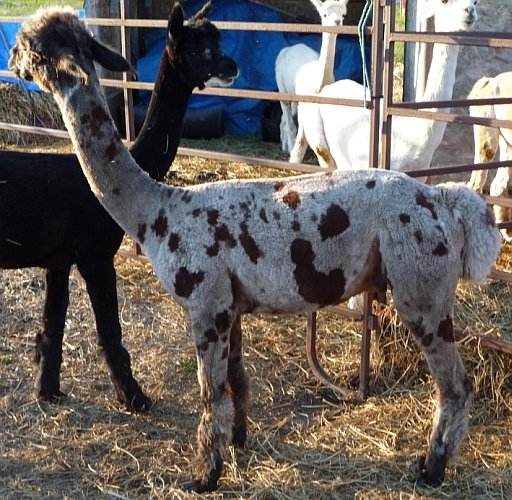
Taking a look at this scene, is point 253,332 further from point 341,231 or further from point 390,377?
point 341,231

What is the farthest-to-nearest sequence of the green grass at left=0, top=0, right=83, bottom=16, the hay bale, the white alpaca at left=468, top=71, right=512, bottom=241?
the green grass at left=0, top=0, right=83, bottom=16 → the hay bale → the white alpaca at left=468, top=71, right=512, bottom=241

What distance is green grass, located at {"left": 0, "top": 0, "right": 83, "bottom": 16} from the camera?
44.5 ft

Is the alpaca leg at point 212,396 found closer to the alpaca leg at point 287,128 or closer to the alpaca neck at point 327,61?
the alpaca neck at point 327,61

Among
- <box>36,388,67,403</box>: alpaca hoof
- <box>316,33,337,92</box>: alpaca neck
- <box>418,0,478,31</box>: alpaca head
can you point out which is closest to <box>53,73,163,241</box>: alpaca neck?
<box>36,388,67,403</box>: alpaca hoof

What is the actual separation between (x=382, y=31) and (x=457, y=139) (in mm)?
3889

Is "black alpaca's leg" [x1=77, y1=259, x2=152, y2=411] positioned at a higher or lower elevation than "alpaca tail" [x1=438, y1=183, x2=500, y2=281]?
lower

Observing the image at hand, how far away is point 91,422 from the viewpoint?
12.8 feet

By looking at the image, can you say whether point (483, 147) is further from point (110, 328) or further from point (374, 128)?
point (110, 328)

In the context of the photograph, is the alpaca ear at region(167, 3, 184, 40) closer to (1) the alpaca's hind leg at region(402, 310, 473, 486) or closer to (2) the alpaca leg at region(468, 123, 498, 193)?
(1) the alpaca's hind leg at region(402, 310, 473, 486)

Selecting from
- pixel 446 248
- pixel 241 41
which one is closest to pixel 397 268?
pixel 446 248

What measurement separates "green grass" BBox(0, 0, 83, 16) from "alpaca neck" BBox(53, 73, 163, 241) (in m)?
11.0

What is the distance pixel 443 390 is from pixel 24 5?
45.2 ft

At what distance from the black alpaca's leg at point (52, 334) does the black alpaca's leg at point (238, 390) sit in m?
1.07

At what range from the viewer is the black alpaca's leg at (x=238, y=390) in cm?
347
